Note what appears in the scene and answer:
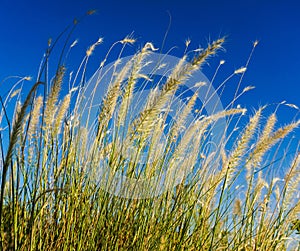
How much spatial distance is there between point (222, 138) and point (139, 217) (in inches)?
A: 29.3

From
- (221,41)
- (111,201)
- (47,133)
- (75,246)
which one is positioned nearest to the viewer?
(221,41)

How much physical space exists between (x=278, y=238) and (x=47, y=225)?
1.45 m

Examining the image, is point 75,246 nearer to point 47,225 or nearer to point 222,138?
point 47,225

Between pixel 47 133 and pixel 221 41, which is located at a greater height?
pixel 221 41

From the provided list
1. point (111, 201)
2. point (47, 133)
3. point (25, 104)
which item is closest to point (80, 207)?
point (111, 201)

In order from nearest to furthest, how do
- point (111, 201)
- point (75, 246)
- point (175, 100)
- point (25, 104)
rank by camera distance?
1. point (25, 104)
2. point (75, 246)
3. point (111, 201)
4. point (175, 100)

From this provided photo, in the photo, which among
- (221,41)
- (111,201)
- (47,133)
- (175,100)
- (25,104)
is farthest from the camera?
(175,100)

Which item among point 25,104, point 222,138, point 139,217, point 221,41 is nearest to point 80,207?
point 139,217

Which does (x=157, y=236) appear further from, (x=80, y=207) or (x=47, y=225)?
(x=47, y=225)

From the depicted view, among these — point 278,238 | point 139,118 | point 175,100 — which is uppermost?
point 175,100

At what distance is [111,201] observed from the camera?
243cm

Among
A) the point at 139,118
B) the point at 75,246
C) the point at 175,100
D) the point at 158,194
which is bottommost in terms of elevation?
the point at 75,246

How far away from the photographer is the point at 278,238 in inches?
105

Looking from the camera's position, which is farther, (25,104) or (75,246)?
(75,246)
